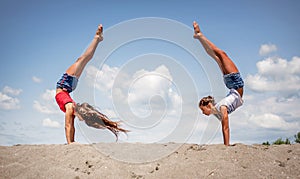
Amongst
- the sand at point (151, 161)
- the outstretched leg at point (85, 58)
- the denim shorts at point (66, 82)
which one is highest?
the outstretched leg at point (85, 58)

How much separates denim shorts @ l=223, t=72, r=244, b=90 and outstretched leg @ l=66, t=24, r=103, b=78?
11.2 feet

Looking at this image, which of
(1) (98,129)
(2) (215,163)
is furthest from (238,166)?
(1) (98,129)

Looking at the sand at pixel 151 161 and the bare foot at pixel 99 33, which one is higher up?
the bare foot at pixel 99 33

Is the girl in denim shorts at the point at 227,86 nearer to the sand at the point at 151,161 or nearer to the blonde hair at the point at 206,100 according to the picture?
the blonde hair at the point at 206,100

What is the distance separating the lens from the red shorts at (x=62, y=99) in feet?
25.2

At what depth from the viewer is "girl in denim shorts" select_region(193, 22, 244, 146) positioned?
280 inches

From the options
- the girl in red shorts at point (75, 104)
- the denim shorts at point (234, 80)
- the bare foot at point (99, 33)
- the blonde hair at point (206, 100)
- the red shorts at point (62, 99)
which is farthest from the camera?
the bare foot at point (99, 33)

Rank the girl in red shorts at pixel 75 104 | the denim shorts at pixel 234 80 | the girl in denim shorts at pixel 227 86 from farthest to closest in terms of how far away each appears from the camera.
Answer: the girl in red shorts at pixel 75 104 → the denim shorts at pixel 234 80 → the girl in denim shorts at pixel 227 86

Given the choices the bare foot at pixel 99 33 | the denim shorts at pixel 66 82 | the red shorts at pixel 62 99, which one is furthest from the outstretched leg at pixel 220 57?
the red shorts at pixel 62 99

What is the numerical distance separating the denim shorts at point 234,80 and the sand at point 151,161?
1420 millimetres

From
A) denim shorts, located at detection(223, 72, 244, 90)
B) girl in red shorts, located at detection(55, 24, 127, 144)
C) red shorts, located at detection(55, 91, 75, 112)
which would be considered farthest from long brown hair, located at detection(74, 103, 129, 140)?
denim shorts, located at detection(223, 72, 244, 90)

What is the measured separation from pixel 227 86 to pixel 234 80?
9.3 inches

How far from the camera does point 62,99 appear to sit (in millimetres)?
7730

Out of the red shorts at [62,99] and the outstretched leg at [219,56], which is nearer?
the outstretched leg at [219,56]
